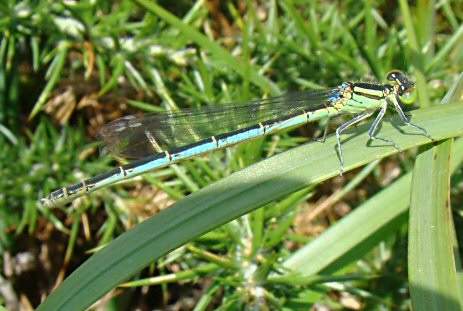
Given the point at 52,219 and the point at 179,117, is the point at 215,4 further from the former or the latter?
the point at 52,219

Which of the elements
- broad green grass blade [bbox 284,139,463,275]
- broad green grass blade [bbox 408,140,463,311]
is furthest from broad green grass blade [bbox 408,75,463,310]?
broad green grass blade [bbox 284,139,463,275]

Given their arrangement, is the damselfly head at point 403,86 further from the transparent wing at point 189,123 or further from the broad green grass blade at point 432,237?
the broad green grass blade at point 432,237

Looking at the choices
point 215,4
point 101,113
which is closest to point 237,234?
point 101,113

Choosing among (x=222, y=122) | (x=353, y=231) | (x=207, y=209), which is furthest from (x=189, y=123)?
(x=207, y=209)

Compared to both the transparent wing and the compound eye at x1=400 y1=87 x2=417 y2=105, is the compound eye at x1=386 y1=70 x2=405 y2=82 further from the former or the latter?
the transparent wing

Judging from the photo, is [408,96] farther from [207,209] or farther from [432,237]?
[207,209]
